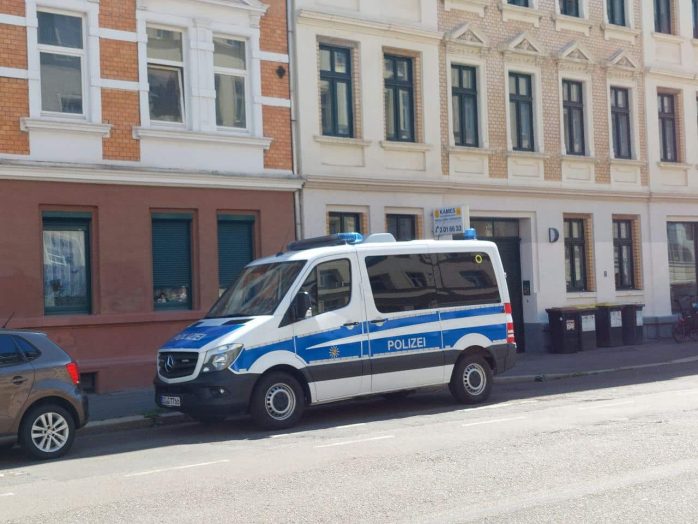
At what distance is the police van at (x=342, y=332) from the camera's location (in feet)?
41.3

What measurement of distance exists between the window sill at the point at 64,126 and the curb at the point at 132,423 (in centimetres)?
531

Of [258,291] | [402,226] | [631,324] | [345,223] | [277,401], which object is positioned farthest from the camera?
[631,324]

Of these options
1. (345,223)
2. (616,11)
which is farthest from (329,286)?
(616,11)

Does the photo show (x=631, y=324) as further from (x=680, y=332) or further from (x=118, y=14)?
(x=118, y=14)

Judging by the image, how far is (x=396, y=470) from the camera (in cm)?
920

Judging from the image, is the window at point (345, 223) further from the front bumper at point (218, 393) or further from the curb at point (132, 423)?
the front bumper at point (218, 393)

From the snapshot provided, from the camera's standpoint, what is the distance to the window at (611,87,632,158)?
25734 millimetres

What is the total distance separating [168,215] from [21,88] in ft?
11.0

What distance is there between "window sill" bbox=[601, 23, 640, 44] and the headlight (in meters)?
16.6

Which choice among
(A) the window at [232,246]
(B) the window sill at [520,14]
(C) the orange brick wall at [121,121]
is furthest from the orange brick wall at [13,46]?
(B) the window sill at [520,14]

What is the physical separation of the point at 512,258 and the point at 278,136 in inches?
281

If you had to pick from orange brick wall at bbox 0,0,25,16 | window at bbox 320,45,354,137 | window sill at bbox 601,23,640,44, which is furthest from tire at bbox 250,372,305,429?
window sill at bbox 601,23,640,44

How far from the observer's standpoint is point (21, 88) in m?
16.2

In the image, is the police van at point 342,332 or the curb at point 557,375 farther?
the curb at point 557,375
